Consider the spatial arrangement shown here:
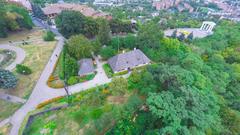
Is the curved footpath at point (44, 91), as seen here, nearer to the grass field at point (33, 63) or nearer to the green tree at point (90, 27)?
the grass field at point (33, 63)

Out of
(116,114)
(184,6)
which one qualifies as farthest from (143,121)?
(184,6)

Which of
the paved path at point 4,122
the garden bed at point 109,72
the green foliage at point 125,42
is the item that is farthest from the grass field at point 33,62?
the green foliage at point 125,42

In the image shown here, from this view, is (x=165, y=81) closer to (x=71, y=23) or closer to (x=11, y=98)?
(x=11, y=98)

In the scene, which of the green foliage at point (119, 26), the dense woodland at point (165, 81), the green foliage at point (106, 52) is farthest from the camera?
the green foliage at point (119, 26)

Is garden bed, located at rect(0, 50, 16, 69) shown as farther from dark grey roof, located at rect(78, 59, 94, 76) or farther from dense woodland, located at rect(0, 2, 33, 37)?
dark grey roof, located at rect(78, 59, 94, 76)

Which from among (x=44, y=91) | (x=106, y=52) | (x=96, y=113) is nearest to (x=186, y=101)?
(x=96, y=113)

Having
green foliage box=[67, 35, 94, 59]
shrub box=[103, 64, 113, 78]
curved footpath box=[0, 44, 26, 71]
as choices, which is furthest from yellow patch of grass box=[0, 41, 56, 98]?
shrub box=[103, 64, 113, 78]
